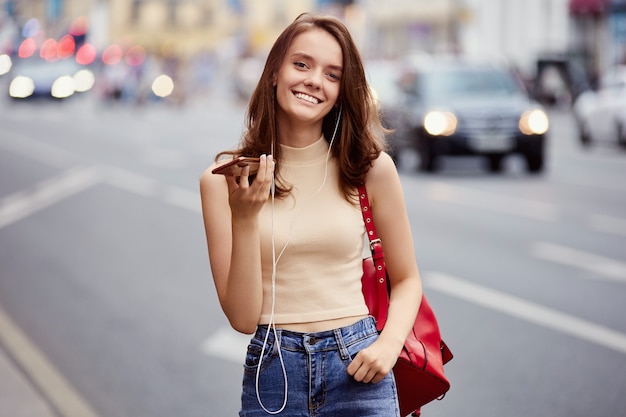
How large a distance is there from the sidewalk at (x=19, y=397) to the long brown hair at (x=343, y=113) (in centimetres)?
287

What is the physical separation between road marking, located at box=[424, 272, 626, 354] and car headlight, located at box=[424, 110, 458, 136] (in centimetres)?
816

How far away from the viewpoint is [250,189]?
8.65ft

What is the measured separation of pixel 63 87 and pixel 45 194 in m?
28.5

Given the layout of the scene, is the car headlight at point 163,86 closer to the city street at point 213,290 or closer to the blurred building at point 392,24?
the blurred building at point 392,24

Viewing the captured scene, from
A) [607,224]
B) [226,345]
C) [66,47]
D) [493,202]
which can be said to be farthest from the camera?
[66,47]

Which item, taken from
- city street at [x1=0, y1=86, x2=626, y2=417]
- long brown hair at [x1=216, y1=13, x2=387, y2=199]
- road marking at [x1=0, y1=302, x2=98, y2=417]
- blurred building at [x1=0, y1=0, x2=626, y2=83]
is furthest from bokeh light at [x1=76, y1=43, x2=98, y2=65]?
long brown hair at [x1=216, y1=13, x2=387, y2=199]

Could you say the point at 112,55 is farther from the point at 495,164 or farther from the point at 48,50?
the point at 495,164

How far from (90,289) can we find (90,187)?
24.2 feet

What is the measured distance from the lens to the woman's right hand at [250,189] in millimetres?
2617

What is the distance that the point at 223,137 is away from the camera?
27281 mm

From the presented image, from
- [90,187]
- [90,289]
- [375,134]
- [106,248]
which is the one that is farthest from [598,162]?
[375,134]

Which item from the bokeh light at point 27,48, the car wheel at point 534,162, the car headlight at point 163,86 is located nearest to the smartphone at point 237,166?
the car wheel at point 534,162

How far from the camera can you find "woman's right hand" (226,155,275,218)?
8.59ft

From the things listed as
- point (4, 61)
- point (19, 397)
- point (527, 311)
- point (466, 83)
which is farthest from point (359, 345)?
point (4, 61)
